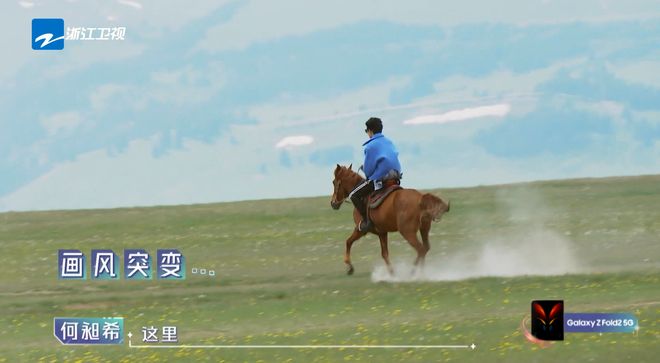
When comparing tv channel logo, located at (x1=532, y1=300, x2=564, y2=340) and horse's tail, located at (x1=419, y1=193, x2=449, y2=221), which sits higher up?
horse's tail, located at (x1=419, y1=193, x2=449, y2=221)

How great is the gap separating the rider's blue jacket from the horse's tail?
3.36 feet

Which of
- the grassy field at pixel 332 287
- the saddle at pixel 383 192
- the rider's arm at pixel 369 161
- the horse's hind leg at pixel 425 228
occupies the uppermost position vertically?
the rider's arm at pixel 369 161

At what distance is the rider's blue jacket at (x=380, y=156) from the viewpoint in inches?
1248

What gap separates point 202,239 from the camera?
52.1 meters

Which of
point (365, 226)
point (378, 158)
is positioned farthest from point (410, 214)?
point (378, 158)

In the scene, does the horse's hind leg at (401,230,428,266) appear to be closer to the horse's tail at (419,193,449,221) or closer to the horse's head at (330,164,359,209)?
the horse's tail at (419,193,449,221)

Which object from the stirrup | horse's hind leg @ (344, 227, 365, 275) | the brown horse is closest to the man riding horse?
the brown horse

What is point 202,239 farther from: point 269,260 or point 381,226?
point 381,226

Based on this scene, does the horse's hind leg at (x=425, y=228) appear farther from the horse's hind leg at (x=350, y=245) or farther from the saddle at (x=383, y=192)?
the horse's hind leg at (x=350, y=245)

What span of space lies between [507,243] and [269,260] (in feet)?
26.6

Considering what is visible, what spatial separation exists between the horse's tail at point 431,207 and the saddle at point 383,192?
0.79 m

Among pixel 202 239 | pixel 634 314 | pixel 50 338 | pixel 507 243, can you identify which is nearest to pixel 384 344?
pixel 634 314

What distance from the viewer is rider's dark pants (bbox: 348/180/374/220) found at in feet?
107

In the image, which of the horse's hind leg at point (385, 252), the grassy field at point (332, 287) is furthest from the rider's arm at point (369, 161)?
the grassy field at point (332, 287)
